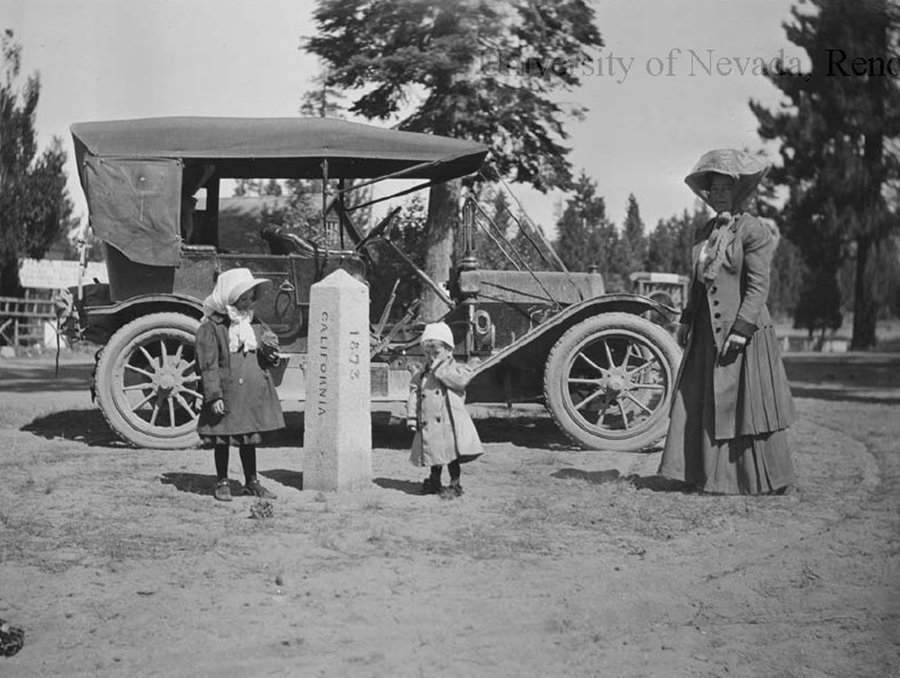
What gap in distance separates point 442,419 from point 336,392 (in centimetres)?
69

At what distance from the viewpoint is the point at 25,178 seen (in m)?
11.6

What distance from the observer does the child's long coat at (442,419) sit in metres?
6.09

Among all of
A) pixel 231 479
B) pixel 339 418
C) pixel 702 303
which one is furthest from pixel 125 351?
pixel 702 303

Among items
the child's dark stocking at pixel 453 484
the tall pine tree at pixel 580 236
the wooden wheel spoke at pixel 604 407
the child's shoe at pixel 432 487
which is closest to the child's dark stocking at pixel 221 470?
the child's shoe at pixel 432 487

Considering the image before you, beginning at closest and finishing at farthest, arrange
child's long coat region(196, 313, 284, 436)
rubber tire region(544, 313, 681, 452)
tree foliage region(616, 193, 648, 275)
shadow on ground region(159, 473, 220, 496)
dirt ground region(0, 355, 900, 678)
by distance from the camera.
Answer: dirt ground region(0, 355, 900, 678), child's long coat region(196, 313, 284, 436), shadow on ground region(159, 473, 220, 496), rubber tire region(544, 313, 681, 452), tree foliage region(616, 193, 648, 275)

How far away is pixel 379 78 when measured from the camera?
12430 millimetres

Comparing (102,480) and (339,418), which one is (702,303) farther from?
(102,480)

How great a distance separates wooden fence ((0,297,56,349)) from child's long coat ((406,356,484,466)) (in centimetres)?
2274

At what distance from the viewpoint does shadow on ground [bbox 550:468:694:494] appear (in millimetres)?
6457

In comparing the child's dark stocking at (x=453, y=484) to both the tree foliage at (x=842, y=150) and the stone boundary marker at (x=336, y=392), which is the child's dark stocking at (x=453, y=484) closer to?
the stone boundary marker at (x=336, y=392)

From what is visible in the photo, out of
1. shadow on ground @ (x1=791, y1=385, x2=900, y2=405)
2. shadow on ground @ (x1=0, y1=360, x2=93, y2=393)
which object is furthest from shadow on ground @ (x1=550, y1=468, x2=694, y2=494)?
shadow on ground @ (x1=0, y1=360, x2=93, y2=393)

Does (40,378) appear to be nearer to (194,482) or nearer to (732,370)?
(194,482)

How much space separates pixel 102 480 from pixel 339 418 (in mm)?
1765

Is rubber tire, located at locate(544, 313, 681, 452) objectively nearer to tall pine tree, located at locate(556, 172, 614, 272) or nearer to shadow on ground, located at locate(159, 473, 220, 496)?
shadow on ground, located at locate(159, 473, 220, 496)
